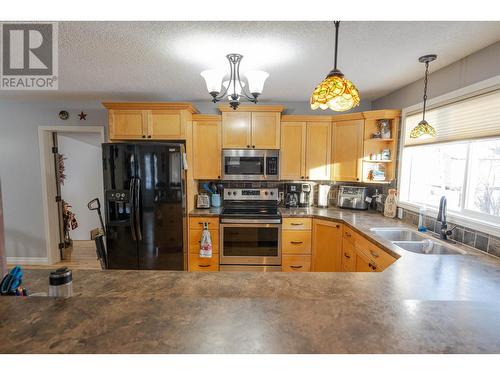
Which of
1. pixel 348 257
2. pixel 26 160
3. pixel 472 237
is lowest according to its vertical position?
pixel 348 257

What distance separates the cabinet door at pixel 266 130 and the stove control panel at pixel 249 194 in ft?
2.10

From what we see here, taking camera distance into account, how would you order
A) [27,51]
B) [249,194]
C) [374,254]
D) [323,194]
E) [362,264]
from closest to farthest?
[27,51] < [374,254] < [362,264] < [323,194] < [249,194]

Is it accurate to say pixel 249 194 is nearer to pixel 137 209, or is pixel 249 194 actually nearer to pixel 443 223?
pixel 137 209

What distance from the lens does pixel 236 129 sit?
3.34 metres

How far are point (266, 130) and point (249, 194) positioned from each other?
92 cm

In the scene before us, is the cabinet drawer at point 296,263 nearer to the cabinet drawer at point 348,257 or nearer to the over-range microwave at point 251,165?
the cabinet drawer at point 348,257

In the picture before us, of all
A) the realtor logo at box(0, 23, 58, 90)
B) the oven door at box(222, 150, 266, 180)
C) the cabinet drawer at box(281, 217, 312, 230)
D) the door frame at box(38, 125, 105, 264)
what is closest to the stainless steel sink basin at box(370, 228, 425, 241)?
the cabinet drawer at box(281, 217, 312, 230)

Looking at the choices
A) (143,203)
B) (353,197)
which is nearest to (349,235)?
(353,197)

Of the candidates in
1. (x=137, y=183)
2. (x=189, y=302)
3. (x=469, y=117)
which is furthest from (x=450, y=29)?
(x=137, y=183)

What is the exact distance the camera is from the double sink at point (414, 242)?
1929 mm

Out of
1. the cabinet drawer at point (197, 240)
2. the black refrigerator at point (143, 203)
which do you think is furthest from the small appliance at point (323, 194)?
the black refrigerator at point (143, 203)

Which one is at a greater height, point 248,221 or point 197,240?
point 248,221

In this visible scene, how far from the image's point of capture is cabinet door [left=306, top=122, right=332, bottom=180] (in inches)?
133

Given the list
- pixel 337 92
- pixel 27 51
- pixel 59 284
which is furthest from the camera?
pixel 27 51
